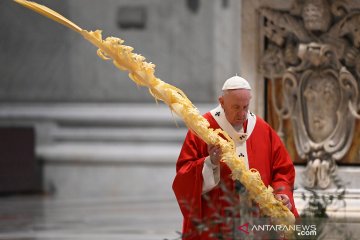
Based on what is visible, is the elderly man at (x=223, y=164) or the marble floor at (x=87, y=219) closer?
the elderly man at (x=223, y=164)

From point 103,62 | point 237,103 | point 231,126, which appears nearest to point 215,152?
point 237,103

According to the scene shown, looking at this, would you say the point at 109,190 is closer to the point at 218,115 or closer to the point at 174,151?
the point at 174,151

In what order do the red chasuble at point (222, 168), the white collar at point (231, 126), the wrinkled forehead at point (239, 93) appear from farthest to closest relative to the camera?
the white collar at point (231, 126), the red chasuble at point (222, 168), the wrinkled forehead at point (239, 93)

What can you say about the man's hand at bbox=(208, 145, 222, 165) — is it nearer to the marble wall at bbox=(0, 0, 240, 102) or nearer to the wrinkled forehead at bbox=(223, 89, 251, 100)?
the wrinkled forehead at bbox=(223, 89, 251, 100)

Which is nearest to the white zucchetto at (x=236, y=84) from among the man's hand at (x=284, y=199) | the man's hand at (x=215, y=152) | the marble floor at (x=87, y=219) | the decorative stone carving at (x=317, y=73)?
the man's hand at (x=215, y=152)

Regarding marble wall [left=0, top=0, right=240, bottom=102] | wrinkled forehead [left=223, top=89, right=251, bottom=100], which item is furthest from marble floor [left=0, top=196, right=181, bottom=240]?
wrinkled forehead [left=223, top=89, right=251, bottom=100]

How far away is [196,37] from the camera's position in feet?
63.7

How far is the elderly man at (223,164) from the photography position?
793cm

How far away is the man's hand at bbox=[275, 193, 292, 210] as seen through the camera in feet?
25.5

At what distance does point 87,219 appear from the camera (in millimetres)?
15344

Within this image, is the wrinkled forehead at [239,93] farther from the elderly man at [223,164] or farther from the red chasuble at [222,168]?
the red chasuble at [222,168]

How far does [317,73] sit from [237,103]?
1795mm

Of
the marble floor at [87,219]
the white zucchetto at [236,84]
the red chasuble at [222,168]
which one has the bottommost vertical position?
the marble floor at [87,219]

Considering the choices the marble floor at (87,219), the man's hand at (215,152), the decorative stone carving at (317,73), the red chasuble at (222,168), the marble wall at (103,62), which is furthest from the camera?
the marble wall at (103,62)
